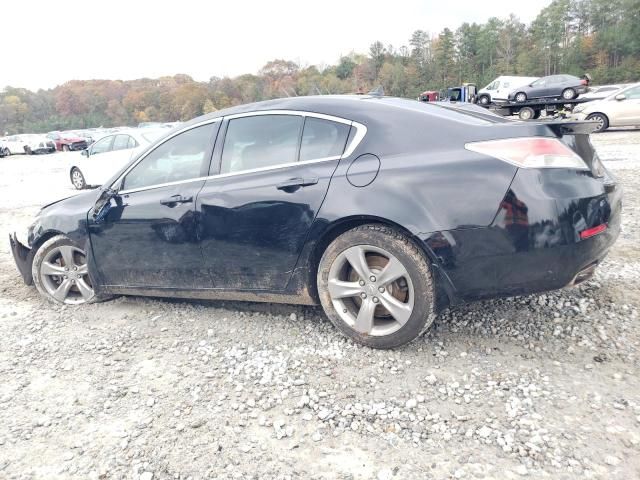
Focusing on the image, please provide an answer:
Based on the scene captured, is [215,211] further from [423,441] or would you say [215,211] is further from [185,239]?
[423,441]

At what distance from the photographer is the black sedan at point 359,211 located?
2.62 meters

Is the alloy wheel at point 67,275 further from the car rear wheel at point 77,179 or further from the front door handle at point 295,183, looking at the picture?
the car rear wheel at point 77,179

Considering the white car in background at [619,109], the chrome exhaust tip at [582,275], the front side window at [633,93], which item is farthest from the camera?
the white car in background at [619,109]

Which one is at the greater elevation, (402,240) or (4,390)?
(402,240)

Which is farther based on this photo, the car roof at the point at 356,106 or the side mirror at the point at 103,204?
the side mirror at the point at 103,204

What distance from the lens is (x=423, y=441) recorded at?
225cm

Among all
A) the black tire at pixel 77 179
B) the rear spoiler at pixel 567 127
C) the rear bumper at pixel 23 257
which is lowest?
the black tire at pixel 77 179

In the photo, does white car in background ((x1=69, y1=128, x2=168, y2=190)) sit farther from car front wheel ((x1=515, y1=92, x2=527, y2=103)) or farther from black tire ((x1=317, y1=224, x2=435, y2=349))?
car front wheel ((x1=515, y1=92, x2=527, y2=103))

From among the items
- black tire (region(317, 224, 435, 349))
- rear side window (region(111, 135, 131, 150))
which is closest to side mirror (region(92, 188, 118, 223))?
black tire (region(317, 224, 435, 349))

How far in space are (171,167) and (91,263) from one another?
43.8 inches

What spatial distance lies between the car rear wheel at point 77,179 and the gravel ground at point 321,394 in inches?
400

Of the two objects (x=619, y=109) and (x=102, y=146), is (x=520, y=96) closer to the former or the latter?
(x=619, y=109)

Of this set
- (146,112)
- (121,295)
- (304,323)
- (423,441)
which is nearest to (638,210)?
(304,323)

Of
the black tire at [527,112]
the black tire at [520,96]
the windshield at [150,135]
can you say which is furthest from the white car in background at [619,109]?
the windshield at [150,135]
